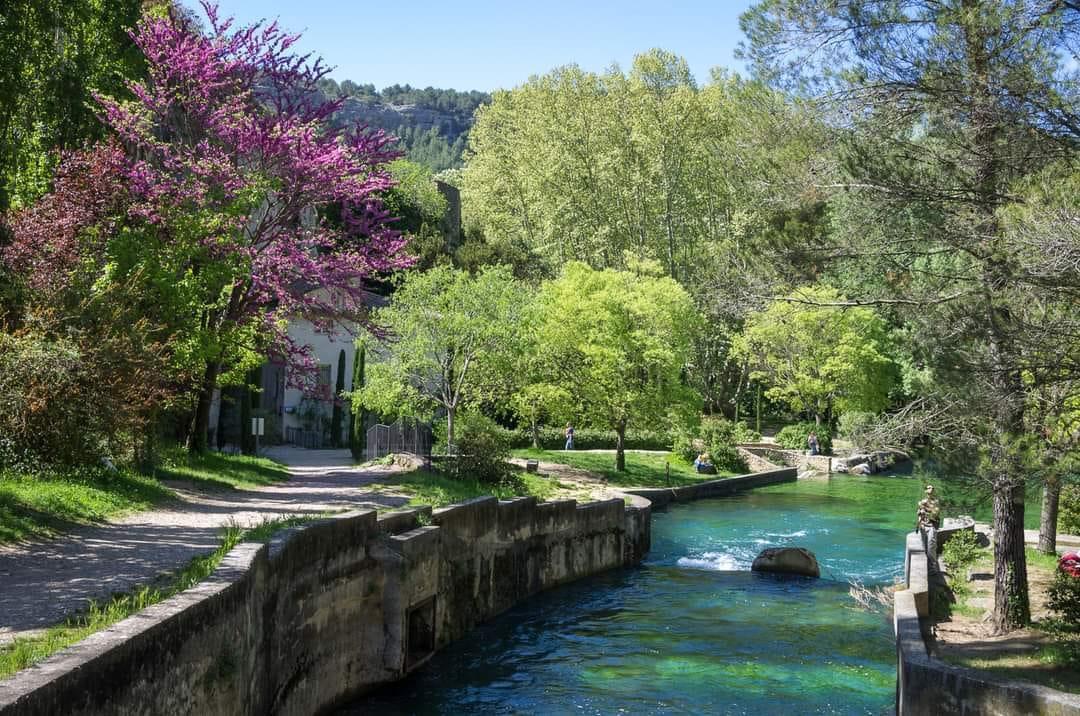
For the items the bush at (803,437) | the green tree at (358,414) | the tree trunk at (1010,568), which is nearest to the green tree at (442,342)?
the green tree at (358,414)

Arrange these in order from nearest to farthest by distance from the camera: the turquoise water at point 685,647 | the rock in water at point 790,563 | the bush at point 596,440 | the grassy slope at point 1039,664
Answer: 1. the grassy slope at point 1039,664
2. the turquoise water at point 685,647
3. the rock in water at point 790,563
4. the bush at point 596,440

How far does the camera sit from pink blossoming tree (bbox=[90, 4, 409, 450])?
23.5 m

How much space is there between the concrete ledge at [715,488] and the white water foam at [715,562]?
21.4 ft

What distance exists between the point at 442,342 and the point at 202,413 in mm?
9869

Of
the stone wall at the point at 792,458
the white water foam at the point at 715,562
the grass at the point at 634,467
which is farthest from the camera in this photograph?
the stone wall at the point at 792,458

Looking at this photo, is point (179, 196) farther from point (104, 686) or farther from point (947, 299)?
point (104, 686)

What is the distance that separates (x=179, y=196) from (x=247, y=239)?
3064 mm

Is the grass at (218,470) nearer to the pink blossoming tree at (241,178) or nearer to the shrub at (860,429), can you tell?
the pink blossoming tree at (241,178)

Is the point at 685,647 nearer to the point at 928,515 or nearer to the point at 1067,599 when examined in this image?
the point at 1067,599

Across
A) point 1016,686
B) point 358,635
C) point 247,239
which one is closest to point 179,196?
point 247,239

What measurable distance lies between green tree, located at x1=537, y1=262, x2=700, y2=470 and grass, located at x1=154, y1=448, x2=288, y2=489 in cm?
1442

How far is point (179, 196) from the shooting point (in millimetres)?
23500

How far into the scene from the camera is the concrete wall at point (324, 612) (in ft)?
24.2

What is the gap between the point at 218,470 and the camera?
2411 cm
